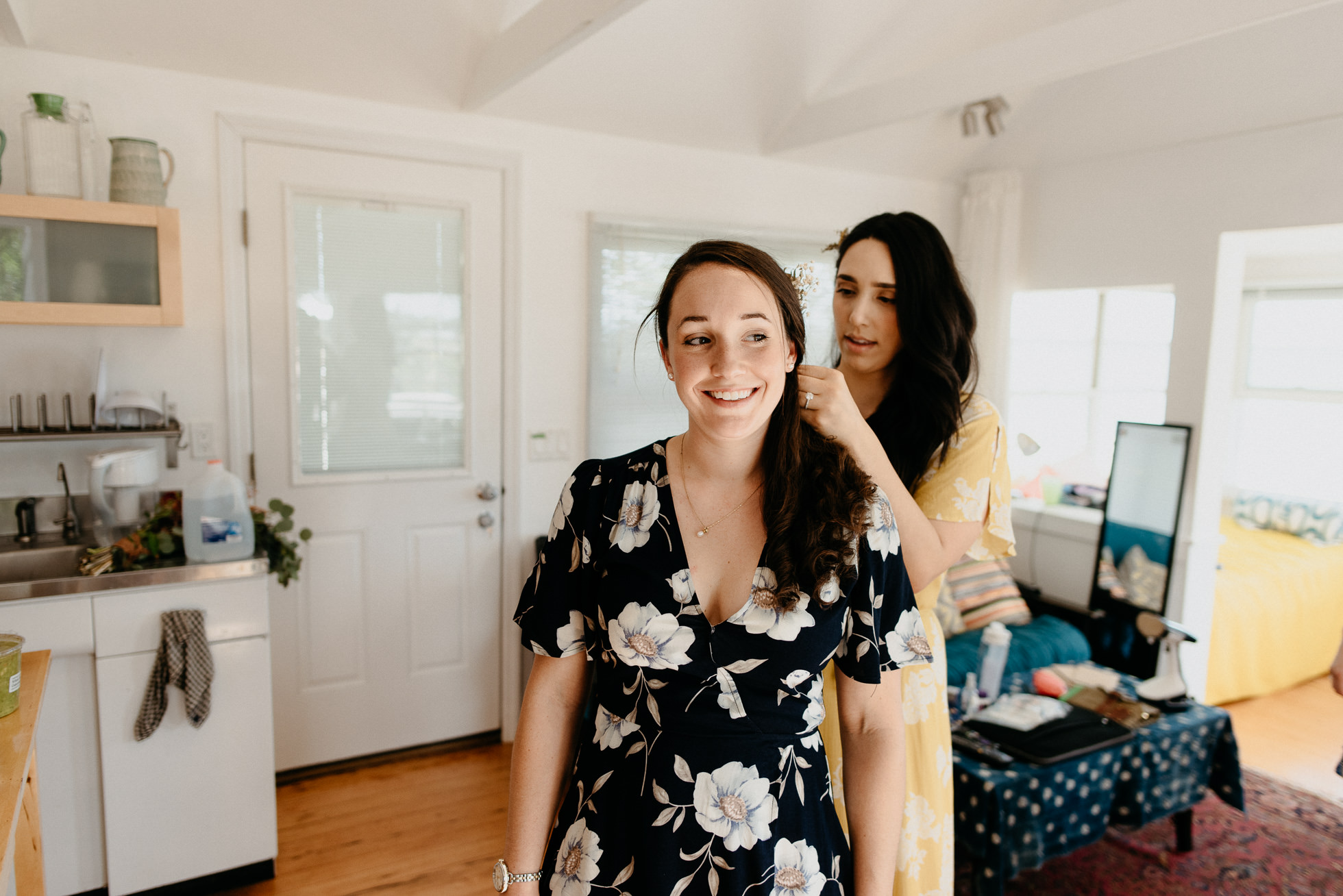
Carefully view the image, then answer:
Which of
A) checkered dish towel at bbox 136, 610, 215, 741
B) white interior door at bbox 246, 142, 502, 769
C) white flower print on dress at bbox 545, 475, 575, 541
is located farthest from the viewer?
white interior door at bbox 246, 142, 502, 769

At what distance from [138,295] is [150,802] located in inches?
56.1

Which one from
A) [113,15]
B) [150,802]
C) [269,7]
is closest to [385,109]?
[269,7]

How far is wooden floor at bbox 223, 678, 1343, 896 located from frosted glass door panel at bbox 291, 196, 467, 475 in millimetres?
1144

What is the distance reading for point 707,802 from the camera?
1010 mm

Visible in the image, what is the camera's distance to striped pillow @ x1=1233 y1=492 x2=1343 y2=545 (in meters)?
4.38

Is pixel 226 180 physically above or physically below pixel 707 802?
above

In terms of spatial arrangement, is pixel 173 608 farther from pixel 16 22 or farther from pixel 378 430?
pixel 16 22

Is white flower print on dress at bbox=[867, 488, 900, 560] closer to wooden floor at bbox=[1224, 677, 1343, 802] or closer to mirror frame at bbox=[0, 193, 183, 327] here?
mirror frame at bbox=[0, 193, 183, 327]

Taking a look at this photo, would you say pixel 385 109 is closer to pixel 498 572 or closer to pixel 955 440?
pixel 498 572

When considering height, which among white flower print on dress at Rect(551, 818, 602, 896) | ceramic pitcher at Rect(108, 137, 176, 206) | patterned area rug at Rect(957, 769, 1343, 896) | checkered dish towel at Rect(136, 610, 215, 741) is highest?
ceramic pitcher at Rect(108, 137, 176, 206)

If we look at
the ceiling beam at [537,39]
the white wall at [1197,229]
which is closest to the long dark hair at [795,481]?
the ceiling beam at [537,39]

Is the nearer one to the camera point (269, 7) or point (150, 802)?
point (150, 802)

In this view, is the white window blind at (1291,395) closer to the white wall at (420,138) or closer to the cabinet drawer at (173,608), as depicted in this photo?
the white wall at (420,138)

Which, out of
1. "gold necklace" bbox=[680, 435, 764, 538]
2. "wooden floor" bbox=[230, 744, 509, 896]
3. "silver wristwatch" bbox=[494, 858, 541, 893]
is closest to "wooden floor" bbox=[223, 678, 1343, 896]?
"wooden floor" bbox=[230, 744, 509, 896]
